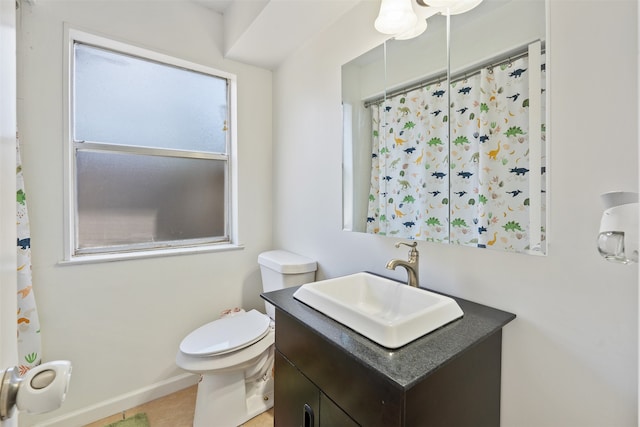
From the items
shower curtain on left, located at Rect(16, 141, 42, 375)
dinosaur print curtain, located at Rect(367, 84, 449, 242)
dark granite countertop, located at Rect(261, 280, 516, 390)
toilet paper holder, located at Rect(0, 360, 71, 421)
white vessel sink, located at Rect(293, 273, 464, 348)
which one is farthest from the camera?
shower curtain on left, located at Rect(16, 141, 42, 375)

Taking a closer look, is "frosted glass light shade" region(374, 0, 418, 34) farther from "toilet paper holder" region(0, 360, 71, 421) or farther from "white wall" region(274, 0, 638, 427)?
"toilet paper holder" region(0, 360, 71, 421)

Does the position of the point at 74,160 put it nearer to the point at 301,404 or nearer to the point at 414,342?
the point at 301,404

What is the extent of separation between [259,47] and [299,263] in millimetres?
1398

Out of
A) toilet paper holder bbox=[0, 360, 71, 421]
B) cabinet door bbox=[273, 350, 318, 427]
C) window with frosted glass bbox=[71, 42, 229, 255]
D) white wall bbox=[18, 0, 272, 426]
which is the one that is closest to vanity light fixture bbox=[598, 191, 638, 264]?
cabinet door bbox=[273, 350, 318, 427]

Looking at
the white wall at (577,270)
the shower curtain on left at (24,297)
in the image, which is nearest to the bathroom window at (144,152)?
the shower curtain on left at (24,297)

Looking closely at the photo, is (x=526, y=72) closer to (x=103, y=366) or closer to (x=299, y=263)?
(x=299, y=263)

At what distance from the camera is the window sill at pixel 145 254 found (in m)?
1.49

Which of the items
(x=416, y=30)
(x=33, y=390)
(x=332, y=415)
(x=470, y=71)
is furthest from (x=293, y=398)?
(x=416, y=30)

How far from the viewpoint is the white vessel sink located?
791 millimetres

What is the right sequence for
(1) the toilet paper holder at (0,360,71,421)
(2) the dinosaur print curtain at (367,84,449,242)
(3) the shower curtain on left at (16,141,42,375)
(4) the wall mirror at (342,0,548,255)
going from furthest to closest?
(3) the shower curtain on left at (16,141,42,375)
(2) the dinosaur print curtain at (367,84,449,242)
(4) the wall mirror at (342,0,548,255)
(1) the toilet paper holder at (0,360,71,421)

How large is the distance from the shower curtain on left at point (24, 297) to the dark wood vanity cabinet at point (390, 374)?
1167mm

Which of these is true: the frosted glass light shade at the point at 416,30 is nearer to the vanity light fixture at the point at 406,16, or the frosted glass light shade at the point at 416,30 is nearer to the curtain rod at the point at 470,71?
the vanity light fixture at the point at 406,16

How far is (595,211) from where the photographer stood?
2.53 feet

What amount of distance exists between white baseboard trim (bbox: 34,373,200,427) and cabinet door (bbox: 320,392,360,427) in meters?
1.31
